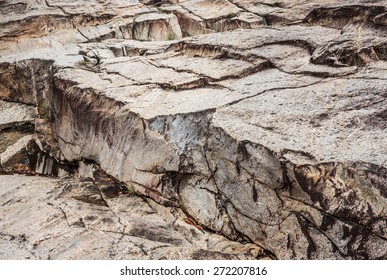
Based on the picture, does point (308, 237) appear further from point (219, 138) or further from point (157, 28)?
point (157, 28)

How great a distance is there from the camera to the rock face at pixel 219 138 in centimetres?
291

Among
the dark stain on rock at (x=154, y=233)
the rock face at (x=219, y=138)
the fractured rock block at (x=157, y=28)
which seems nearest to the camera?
the rock face at (x=219, y=138)

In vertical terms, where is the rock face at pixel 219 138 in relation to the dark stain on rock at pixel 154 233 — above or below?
above

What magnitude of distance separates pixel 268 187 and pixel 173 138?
3.47 feet

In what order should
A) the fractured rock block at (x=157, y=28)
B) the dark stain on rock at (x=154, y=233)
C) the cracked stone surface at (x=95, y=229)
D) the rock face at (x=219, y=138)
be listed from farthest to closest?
1. the fractured rock block at (x=157, y=28)
2. the dark stain on rock at (x=154, y=233)
3. the cracked stone surface at (x=95, y=229)
4. the rock face at (x=219, y=138)

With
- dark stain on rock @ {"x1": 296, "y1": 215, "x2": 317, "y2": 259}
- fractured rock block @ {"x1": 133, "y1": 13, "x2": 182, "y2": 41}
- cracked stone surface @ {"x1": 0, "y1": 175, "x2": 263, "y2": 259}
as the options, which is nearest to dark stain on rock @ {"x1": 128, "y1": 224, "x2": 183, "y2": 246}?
cracked stone surface @ {"x1": 0, "y1": 175, "x2": 263, "y2": 259}

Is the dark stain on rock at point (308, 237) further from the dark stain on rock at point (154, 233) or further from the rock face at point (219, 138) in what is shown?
the dark stain on rock at point (154, 233)

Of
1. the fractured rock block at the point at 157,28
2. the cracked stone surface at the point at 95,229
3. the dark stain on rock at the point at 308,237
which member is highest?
the fractured rock block at the point at 157,28

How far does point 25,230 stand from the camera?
3.45m

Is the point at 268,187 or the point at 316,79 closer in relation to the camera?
the point at 268,187

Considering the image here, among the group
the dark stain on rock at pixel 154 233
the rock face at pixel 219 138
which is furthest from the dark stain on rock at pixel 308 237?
the dark stain on rock at pixel 154 233

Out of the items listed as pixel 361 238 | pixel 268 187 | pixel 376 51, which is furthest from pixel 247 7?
pixel 361 238

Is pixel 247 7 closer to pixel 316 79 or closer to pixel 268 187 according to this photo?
pixel 316 79

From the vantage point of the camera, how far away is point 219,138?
339 centimetres
